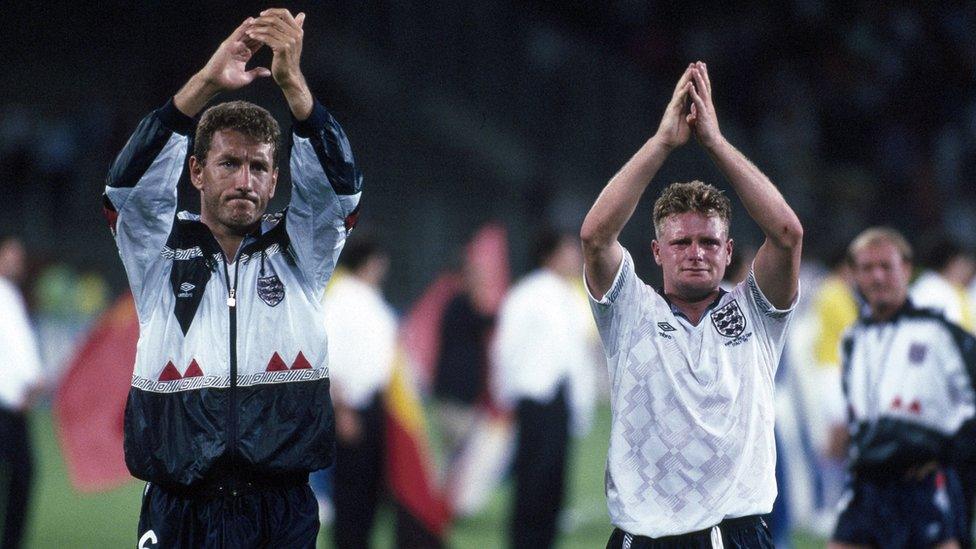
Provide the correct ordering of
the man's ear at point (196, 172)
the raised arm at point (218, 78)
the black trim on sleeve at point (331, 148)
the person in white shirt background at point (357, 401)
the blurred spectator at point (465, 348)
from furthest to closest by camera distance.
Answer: the blurred spectator at point (465, 348) < the person in white shirt background at point (357, 401) < the man's ear at point (196, 172) < the black trim on sleeve at point (331, 148) < the raised arm at point (218, 78)

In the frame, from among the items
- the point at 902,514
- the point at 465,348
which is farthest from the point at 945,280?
the point at 465,348

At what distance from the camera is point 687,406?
4.51 metres

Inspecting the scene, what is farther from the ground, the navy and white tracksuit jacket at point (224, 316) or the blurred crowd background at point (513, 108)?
the blurred crowd background at point (513, 108)

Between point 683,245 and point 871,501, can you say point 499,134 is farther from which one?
point 683,245

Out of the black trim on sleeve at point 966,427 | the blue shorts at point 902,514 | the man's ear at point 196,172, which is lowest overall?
the blue shorts at point 902,514

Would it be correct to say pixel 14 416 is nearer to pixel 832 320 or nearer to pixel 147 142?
pixel 147 142

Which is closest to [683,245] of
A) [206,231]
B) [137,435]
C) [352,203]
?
[352,203]

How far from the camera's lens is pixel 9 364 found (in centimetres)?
854

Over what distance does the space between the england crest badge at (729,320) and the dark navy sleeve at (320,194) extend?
1355mm

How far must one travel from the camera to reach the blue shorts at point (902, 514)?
666 cm

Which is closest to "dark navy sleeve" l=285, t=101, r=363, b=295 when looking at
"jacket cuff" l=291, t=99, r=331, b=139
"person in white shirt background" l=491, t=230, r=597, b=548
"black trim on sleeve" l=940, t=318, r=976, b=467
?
"jacket cuff" l=291, t=99, r=331, b=139

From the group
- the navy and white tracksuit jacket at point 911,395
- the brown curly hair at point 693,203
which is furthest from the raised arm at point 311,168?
the navy and white tracksuit jacket at point 911,395

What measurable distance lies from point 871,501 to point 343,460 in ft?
11.8

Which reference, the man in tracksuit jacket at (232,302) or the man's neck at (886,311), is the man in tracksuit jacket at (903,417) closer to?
the man's neck at (886,311)
